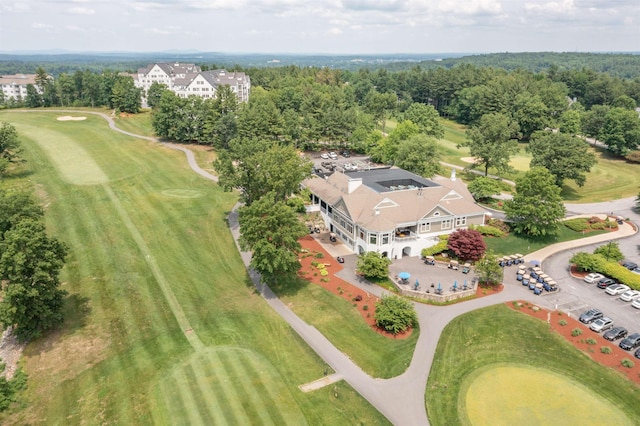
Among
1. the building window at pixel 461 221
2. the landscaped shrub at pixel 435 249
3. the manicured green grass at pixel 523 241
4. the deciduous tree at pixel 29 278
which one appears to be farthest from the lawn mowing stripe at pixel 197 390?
the manicured green grass at pixel 523 241

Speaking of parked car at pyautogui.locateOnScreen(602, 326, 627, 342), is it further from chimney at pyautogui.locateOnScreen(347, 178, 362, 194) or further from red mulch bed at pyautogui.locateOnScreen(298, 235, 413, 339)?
chimney at pyautogui.locateOnScreen(347, 178, 362, 194)

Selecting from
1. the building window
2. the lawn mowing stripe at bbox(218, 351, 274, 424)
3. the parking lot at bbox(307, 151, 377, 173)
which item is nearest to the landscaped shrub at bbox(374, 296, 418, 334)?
the lawn mowing stripe at bbox(218, 351, 274, 424)

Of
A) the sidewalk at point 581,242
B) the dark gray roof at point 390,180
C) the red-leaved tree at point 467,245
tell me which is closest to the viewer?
the red-leaved tree at point 467,245

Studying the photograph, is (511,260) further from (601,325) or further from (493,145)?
(493,145)

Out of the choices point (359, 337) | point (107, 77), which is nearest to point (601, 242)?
point (359, 337)

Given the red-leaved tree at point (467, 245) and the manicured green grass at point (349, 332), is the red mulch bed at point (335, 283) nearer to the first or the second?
the manicured green grass at point (349, 332)

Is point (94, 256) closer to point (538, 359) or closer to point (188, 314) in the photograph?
point (188, 314)
